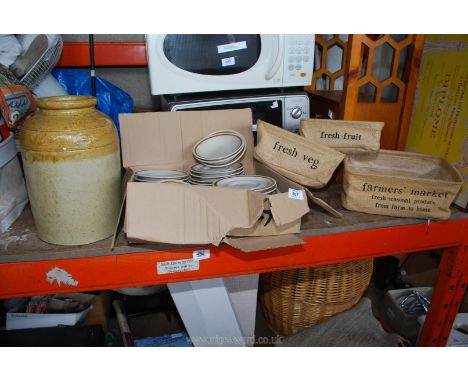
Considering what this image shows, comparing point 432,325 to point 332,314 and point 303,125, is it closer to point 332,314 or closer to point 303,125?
point 332,314

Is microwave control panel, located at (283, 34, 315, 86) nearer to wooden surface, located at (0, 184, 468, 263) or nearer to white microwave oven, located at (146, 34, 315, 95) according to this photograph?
white microwave oven, located at (146, 34, 315, 95)

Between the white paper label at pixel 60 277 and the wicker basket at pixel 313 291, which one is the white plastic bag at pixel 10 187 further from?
the wicker basket at pixel 313 291

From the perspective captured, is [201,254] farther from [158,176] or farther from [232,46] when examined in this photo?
[232,46]

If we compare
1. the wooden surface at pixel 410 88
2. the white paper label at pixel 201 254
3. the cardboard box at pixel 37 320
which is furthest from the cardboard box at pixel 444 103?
the cardboard box at pixel 37 320

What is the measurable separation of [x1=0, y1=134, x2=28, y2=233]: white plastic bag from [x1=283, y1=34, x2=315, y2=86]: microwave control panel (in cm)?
96

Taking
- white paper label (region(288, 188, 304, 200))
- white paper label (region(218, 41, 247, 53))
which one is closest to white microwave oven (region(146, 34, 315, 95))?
→ white paper label (region(218, 41, 247, 53))

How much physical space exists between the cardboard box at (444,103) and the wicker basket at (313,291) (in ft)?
1.67

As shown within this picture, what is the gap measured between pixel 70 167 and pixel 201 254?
37 cm

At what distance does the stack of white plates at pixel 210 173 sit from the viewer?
982mm

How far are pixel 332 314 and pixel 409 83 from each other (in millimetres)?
981

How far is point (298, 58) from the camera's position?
1.34 metres

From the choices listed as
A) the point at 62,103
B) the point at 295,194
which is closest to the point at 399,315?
the point at 295,194
